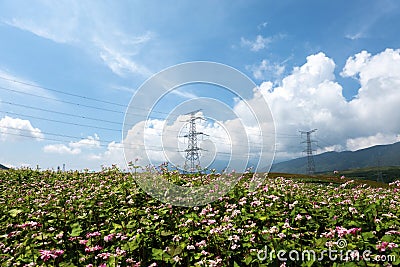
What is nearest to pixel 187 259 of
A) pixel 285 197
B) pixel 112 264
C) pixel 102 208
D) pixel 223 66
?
pixel 112 264

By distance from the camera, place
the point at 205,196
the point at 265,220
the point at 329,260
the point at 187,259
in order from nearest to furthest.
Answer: the point at 329,260
the point at 187,259
the point at 265,220
the point at 205,196

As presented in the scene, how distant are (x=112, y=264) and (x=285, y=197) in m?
4.56

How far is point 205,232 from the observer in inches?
234

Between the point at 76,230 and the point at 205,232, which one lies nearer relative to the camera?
the point at 205,232

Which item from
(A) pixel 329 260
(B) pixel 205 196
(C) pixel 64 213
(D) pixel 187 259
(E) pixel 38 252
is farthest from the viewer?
(B) pixel 205 196

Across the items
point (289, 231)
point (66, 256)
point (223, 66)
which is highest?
point (223, 66)

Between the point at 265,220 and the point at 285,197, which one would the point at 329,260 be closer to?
the point at 265,220

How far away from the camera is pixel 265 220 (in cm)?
639

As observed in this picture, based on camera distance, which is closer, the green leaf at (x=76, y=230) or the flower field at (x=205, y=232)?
the flower field at (x=205, y=232)

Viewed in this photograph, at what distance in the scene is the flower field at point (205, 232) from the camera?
464cm

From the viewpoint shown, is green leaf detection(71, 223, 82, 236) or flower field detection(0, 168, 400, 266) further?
green leaf detection(71, 223, 82, 236)

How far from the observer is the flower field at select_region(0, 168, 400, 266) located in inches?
183

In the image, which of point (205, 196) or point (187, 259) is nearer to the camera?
point (187, 259)

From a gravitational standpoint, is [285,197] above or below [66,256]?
above
